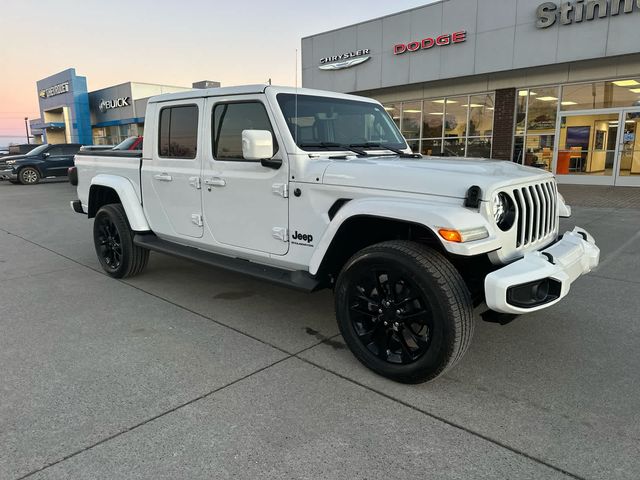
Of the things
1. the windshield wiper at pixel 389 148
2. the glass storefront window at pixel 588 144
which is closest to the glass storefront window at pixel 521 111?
the glass storefront window at pixel 588 144

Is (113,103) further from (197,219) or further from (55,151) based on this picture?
(197,219)

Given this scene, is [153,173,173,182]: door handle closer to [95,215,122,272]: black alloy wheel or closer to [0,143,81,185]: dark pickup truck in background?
[95,215,122,272]: black alloy wheel

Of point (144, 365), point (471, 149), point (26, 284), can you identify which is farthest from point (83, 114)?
point (144, 365)

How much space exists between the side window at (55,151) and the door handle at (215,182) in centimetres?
1923

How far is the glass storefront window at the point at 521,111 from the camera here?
15188 millimetres

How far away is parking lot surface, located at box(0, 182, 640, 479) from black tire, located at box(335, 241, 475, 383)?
17 cm

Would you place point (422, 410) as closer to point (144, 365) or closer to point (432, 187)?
point (432, 187)

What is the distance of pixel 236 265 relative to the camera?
13.4 ft

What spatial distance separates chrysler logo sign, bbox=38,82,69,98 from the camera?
3958cm

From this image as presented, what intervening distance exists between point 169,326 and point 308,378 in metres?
1.54

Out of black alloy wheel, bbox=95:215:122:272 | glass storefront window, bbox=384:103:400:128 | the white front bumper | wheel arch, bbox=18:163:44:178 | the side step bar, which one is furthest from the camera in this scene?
wheel arch, bbox=18:163:44:178

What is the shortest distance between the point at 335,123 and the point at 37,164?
64.6ft

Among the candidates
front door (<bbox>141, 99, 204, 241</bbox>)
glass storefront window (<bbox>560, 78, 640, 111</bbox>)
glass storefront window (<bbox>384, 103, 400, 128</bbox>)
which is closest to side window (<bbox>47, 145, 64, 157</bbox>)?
glass storefront window (<bbox>384, 103, 400, 128</bbox>)

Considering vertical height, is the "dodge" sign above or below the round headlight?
above
